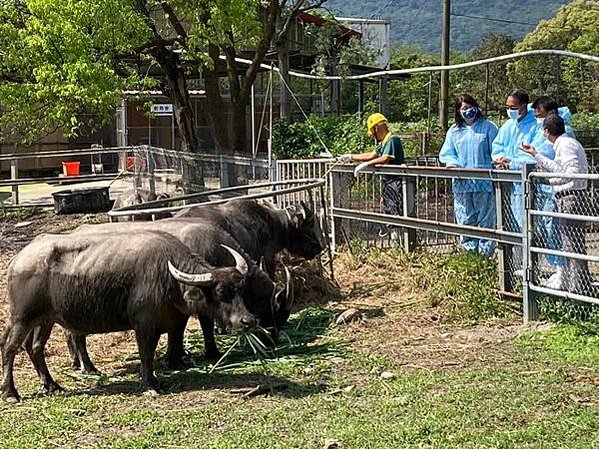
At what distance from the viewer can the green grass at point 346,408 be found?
21.0 ft

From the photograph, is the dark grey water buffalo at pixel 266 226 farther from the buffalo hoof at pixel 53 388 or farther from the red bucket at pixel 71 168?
the red bucket at pixel 71 168

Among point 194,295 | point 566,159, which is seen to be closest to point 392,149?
point 566,159

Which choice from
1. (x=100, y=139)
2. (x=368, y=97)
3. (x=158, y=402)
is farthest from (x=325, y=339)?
(x=368, y=97)

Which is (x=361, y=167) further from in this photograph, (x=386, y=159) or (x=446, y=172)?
(x=446, y=172)

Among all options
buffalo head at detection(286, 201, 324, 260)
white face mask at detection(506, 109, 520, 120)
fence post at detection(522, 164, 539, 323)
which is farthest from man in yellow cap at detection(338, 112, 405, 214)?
fence post at detection(522, 164, 539, 323)

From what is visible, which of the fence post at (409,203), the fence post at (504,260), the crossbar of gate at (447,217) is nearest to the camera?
the crossbar of gate at (447,217)

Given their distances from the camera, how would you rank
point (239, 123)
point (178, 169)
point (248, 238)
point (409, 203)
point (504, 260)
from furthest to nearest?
1. point (239, 123)
2. point (178, 169)
3. point (409, 203)
4. point (248, 238)
5. point (504, 260)

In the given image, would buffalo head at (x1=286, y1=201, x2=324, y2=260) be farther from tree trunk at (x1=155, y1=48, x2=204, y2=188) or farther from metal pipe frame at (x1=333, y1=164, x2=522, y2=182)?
tree trunk at (x1=155, y1=48, x2=204, y2=188)

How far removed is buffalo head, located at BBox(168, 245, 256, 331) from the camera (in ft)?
26.8

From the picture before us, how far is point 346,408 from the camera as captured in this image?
7.12 meters

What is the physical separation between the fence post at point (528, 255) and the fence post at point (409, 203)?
2436mm

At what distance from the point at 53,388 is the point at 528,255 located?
482cm

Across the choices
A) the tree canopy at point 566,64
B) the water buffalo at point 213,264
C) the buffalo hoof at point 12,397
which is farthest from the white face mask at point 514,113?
the tree canopy at point 566,64

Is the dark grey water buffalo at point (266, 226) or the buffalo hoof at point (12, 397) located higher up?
the dark grey water buffalo at point (266, 226)
